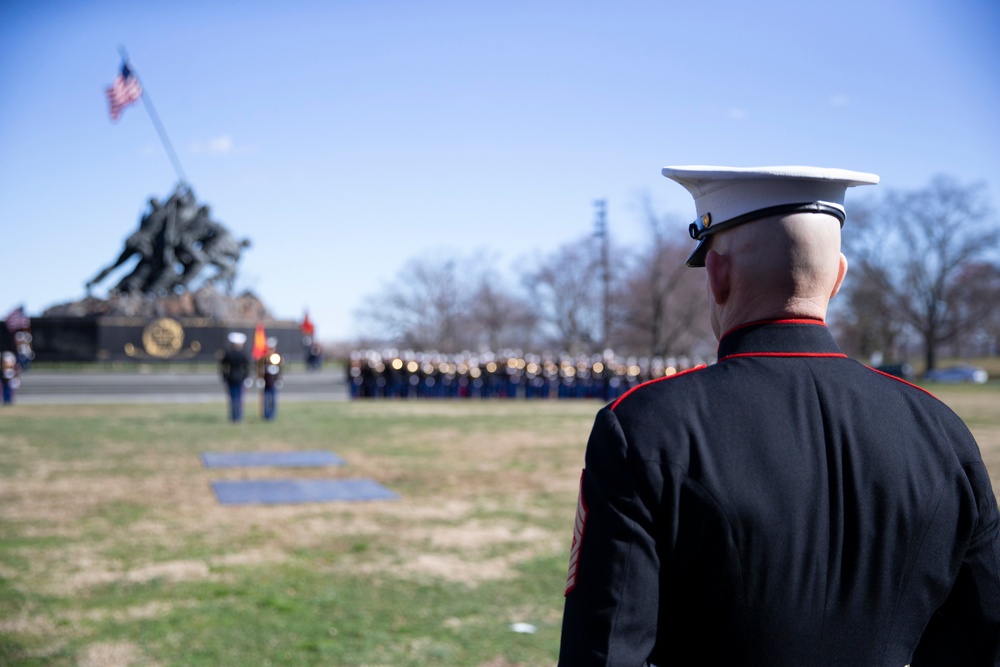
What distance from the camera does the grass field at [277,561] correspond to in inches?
194

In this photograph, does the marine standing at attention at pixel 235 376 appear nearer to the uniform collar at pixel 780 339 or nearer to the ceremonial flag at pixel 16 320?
the uniform collar at pixel 780 339

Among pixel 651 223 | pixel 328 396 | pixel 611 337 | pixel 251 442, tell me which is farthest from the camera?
pixel 611 337

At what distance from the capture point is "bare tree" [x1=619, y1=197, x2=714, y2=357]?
4578cm

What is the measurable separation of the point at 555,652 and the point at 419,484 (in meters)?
5.60

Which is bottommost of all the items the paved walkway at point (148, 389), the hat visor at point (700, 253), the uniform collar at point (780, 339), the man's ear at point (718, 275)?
the paved walkway at point (148, 389)

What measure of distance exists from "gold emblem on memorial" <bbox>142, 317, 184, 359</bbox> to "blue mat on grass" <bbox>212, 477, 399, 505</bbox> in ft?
136

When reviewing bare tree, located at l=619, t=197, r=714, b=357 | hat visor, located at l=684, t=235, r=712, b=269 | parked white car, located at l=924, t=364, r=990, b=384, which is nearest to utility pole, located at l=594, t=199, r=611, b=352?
bare tree, located at l=619, t=197, r=714, b=357

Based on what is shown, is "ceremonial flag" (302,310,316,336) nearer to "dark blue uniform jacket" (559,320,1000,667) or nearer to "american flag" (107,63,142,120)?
"american flag" (107,63,142,120)

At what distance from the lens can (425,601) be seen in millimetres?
5754

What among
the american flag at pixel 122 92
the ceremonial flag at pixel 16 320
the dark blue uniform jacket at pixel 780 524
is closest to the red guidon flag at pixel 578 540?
the dark blue uniform jacket at pixel 780 524

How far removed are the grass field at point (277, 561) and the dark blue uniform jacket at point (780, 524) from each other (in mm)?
3327

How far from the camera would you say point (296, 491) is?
9.62m

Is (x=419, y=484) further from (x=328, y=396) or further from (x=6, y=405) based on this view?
(x=328, y=396)

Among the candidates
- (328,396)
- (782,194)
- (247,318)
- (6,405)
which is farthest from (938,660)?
(247,318)
